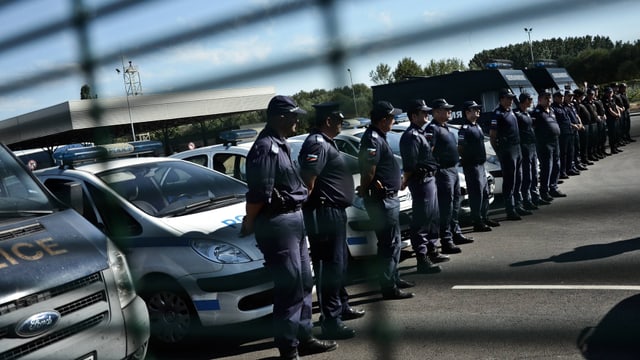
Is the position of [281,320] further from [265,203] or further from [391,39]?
[391,39]

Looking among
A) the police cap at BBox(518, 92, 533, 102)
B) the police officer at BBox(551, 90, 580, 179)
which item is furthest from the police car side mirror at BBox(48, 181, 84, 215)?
the police officer at BBox(551, 90, 580, 179)

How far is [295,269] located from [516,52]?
2472 millimetres

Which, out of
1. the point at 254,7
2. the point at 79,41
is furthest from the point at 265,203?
the point at 254,7

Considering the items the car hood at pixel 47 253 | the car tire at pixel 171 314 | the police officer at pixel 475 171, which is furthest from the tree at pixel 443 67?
the police officer at pixel 475 171

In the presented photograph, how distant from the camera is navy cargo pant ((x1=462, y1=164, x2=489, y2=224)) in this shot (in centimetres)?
640

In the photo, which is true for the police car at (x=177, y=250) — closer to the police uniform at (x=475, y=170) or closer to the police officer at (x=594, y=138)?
the police uniform at (x=475, y=170)

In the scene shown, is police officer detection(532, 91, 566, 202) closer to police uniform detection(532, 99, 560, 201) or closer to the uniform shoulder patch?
police uniform detection(532, 99, 560, 201)

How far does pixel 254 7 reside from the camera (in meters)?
1.28

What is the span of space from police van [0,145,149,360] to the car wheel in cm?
69

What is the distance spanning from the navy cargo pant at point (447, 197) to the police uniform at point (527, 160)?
Result: 2.36 ft

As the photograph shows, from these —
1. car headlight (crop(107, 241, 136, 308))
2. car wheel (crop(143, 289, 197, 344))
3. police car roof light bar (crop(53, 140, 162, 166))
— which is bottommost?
car wheel (crop(143, 289, 197, 344))

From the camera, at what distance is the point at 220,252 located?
3.67 metres

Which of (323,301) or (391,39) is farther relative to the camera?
(323,301)

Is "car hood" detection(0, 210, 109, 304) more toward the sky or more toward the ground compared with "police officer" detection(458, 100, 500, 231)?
more toward the sky
